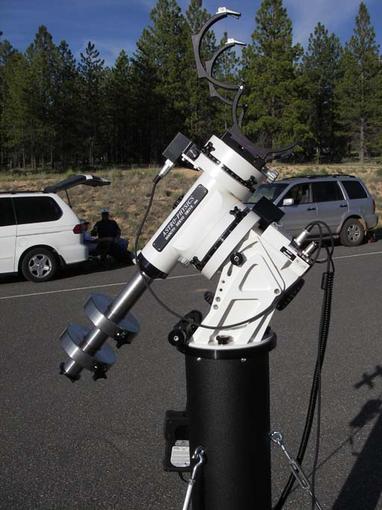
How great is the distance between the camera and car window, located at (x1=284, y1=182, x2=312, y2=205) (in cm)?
1568

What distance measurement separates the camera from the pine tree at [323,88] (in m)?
72.7

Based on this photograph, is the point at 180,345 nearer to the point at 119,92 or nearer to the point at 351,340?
the point at 351,340

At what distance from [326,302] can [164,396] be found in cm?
302

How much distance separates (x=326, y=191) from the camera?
53.4 feet

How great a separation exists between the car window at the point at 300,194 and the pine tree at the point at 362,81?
183 feet

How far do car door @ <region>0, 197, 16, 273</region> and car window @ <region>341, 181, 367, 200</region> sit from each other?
8895 mm

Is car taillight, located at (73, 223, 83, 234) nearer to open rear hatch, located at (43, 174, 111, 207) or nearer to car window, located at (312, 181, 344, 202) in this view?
open rear hatch, located at (43, 174, 111, 207)

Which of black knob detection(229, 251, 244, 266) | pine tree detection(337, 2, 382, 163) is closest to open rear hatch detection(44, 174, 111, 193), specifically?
black knob detection(229, 251, 244, 266)

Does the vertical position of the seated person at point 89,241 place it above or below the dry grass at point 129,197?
above

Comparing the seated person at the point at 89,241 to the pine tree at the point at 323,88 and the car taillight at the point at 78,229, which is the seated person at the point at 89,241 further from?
the pine tree at the point at 323,88

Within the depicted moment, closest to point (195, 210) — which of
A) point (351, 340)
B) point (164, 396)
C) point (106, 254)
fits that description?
point (164, 396)

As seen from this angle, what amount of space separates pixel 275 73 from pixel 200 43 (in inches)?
2159

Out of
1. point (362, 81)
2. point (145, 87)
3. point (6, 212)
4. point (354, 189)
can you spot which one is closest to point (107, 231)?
point (6, 212)

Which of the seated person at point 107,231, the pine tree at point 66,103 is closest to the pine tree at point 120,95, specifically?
the pine tree at point 66,103
